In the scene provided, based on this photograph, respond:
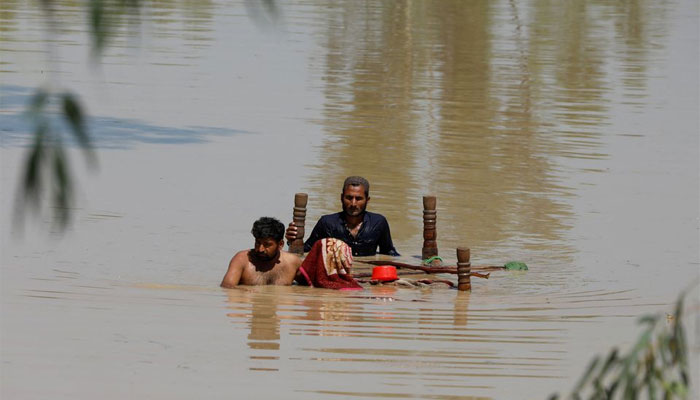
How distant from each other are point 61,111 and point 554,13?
40.2 m

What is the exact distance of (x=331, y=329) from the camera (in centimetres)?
1016

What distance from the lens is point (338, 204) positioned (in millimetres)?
15789

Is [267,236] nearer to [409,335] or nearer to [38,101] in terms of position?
[409,335]

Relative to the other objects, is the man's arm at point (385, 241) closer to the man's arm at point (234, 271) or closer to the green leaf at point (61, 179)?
the man's arm at point (234, 271)

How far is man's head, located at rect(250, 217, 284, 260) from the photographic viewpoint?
11383 millimetres

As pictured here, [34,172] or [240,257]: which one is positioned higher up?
[34,172]

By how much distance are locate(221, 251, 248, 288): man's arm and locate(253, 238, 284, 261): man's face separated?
0.15m

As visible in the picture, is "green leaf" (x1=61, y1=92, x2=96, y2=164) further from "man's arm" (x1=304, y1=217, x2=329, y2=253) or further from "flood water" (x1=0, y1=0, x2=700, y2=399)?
"man's arm" (x1=304, y1=217, x2=329, y2=253)

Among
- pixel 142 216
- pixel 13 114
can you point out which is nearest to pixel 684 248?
pixel 142 216

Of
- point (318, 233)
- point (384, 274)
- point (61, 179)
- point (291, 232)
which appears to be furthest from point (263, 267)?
point (61, 179)

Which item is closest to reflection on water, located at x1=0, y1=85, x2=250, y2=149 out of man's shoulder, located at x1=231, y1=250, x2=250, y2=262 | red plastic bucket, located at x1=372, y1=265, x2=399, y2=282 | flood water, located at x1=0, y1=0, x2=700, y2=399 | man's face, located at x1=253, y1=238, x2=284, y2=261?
flood water, located at x1=0, y1=0, x2=700, y2=399

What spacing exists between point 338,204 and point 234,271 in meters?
4.21

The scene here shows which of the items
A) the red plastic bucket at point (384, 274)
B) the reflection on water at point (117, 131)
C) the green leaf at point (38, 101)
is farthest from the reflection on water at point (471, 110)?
the green leaf at point (38, 101)

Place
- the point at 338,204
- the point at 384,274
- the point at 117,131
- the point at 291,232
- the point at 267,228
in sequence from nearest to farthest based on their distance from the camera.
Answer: the point at 267,228
the point at 384,274
the point at 291,232
the point at 338,204
the point at 117,131
